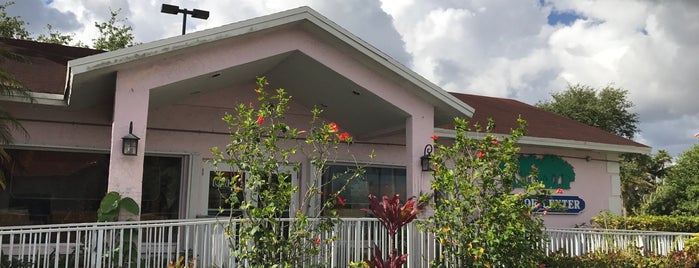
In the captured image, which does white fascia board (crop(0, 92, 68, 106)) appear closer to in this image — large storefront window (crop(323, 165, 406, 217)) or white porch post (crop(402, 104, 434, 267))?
large storefront window (crop(323, 165, 406, 217))

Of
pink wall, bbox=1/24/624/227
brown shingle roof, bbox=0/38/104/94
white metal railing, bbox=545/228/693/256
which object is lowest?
white metal railing, bbox=545/228/693/256

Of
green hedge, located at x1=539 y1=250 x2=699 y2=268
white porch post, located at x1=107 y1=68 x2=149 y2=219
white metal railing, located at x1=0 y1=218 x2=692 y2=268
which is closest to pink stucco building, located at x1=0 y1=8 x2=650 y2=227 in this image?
white porch post, located at x1=107 y1=68 x2=149 y2=219

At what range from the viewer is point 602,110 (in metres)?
28.7

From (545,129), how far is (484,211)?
309 inches

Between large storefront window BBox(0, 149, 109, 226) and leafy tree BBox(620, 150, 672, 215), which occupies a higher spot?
leafy tree BBox(620, 150, 672, 215)

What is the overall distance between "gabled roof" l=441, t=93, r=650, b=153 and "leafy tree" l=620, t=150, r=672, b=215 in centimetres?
1598

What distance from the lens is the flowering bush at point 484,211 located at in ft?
21.8

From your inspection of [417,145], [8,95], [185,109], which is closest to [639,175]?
[417,145]

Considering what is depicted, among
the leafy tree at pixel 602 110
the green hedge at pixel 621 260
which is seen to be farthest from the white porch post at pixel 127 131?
the leafy tree at pixel 602 110

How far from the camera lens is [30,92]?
8.20 meters

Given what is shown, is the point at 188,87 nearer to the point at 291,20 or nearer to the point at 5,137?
the point at 291,20

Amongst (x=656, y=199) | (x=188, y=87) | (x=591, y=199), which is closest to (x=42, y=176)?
(x=188, y=87)

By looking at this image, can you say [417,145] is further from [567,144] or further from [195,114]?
[567,144]

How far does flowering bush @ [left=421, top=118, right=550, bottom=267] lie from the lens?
6656 mm
